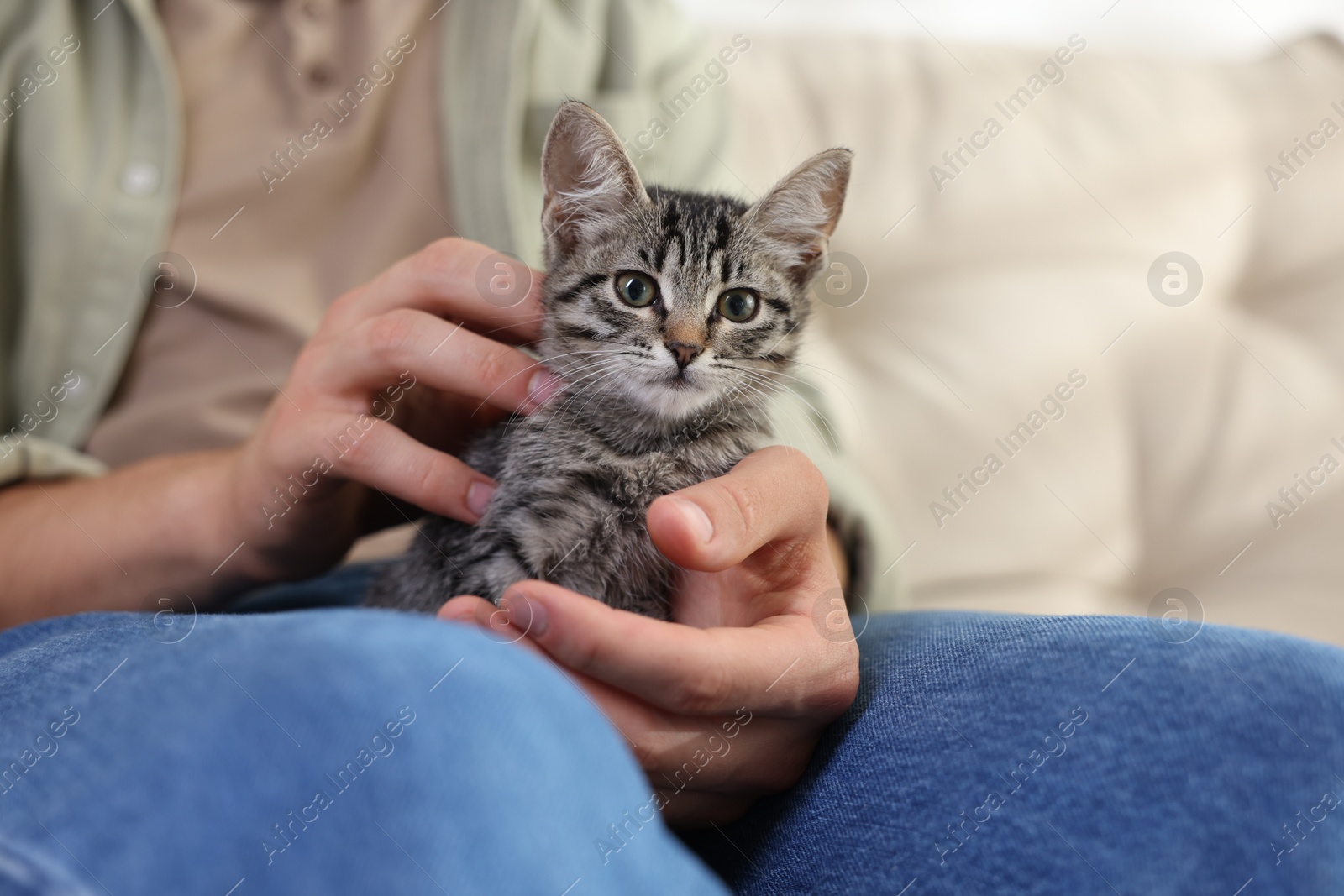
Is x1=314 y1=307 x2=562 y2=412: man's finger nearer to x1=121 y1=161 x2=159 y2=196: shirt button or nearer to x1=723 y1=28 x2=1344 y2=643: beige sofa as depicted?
x1=121 y1=161 x2=159 y2=196: shirt button

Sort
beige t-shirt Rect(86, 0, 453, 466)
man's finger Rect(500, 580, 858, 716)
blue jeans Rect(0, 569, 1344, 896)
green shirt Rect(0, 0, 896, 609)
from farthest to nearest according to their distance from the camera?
beige t-shirt Rect(86, 0, 453, 466), green shirt Rect(0, 0, 896, 609), man's finger Rect(500, 580, 858, 716), blue jeans Rect(0, 569, 1344, 896)

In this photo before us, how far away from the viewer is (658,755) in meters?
0.74

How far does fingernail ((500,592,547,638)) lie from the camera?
0.67 m

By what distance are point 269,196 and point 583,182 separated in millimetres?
636

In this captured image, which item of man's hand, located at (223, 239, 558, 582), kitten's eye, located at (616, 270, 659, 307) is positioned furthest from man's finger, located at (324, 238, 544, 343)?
kitten's eye, located at (616, 270, 659, 307)

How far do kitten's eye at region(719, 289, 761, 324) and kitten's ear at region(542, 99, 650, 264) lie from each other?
0.18 metres

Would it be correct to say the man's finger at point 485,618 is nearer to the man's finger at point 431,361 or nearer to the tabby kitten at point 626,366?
the tabby kitten at point 626,366

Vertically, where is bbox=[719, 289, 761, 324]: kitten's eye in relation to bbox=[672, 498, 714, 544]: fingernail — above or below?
above

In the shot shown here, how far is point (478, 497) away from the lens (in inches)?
38.9

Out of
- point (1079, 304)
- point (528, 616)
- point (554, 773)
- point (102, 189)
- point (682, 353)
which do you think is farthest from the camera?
point (1079, 304)

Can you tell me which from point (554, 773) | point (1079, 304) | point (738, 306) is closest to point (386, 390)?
point (738, 306)

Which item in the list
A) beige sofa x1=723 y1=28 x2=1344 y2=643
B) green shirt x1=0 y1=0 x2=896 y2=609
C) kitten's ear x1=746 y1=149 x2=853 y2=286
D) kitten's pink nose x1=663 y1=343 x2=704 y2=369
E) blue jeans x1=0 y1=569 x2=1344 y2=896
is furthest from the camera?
beige sofa x1=723 y1=28 x2=1344 y2=643

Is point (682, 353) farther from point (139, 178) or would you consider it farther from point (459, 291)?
point (139, 178)

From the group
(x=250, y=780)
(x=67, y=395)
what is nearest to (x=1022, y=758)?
(x=250, y=780)
